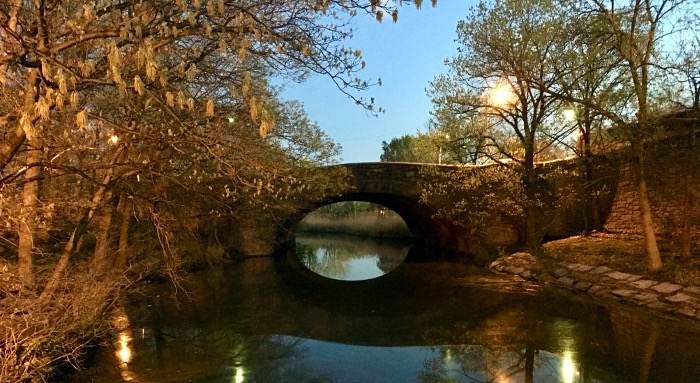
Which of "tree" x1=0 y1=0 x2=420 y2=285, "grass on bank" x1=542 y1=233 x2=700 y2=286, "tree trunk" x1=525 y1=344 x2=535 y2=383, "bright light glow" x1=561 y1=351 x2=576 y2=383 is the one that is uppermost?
"tree" x1=0 y1=0 x2=420 y2=285

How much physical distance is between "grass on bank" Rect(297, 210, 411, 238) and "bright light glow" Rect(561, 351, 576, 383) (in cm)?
2400

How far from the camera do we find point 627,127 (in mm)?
8539

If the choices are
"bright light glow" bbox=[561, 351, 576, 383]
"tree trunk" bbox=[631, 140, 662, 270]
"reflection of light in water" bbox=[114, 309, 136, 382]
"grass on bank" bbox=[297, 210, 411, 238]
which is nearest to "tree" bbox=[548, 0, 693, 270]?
"tree trunk" bbox=[631, 140, 662, 270]

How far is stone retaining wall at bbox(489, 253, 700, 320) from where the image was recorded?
741cm

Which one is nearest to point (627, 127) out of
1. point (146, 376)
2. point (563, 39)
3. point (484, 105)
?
point (563, 39)

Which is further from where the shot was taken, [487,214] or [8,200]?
[487,214]

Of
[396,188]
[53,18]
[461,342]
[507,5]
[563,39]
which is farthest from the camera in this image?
[396,188]

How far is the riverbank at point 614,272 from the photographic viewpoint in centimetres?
767

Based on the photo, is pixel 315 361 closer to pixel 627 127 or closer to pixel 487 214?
pixel 627 127

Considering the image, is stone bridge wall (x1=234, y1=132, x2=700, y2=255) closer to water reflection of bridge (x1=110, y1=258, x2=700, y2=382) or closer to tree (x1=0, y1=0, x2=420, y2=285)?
water reflection of bridge (x1=110, y1=258, x2=700, y2=382)

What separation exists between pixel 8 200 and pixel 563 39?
37.6 feet

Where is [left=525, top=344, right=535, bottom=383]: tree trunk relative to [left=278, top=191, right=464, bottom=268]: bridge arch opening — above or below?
below

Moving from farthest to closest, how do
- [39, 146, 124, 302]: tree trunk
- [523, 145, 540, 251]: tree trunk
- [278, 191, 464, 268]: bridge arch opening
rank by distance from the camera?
[278, 191, 464, 268]: bridge arch opening, [523, 145, 540, 251]: tree trunk, [39, 146, 124, 302]: tree trunk

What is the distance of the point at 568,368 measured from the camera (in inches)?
205
